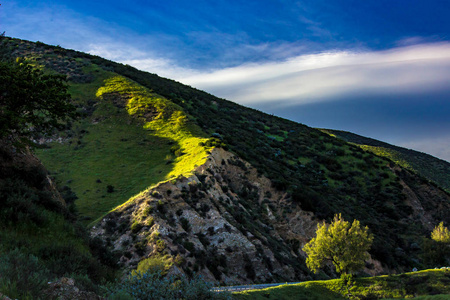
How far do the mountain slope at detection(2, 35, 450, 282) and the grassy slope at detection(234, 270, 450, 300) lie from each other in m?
3.14

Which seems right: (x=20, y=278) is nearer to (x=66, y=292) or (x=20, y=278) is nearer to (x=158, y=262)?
(x=66, y=292)

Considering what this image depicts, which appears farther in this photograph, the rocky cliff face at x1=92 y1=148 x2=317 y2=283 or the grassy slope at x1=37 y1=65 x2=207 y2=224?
the grassy slope at x1=37 y1=65 x2=207 y2=224

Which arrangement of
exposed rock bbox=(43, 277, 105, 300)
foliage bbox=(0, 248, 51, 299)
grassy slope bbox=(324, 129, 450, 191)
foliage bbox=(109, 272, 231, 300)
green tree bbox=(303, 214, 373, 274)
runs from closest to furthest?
1. foliage bbox=(0, 248, 51, 299)
2. exposed rock bbox=(43, 277, 105, 300)
3. foliage bbox=(109, 272, 231, 300)
4. green tree bbox=(303, 214, 373, 274)
5. grassy slope bbox=(324, 129, 450, 191)

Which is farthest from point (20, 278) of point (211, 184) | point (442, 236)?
point (442, 236)

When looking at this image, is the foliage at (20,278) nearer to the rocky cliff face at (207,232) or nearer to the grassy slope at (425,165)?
the rocky cliff face at (207,232)

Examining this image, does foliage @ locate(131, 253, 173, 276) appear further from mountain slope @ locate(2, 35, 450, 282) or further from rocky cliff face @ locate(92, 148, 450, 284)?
mountain slope @ locate(2, 35, 450, 282)

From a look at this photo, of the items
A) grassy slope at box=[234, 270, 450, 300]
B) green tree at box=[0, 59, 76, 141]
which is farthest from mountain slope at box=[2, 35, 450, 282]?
green tree at box=[0, 59, 76, 141]

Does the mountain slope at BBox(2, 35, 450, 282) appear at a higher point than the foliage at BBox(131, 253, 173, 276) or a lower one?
higher

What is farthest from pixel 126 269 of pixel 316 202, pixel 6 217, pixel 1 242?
pixel 316 202

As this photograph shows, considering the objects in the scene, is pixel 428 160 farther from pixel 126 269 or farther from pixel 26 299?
pixel 26 299

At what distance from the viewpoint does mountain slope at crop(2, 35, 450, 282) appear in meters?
25.5

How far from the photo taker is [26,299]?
620 centimetres

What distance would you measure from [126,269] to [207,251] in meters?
6.46

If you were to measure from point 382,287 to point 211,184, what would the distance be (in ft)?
58.9
